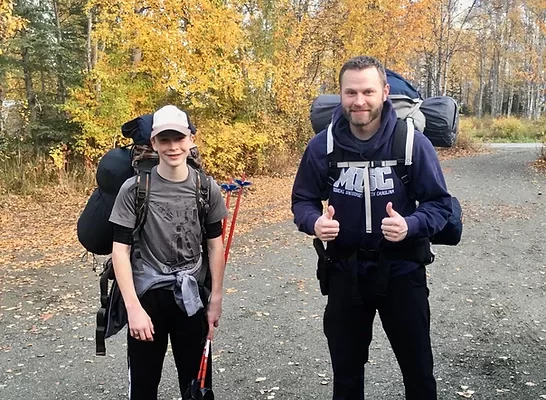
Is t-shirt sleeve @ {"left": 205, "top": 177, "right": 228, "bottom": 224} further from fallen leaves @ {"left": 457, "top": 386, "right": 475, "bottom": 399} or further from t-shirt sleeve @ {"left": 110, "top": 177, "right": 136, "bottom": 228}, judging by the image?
→ fallen leaves @ {"left": 457, "top": 386, "right": 475, "bottom": 399}

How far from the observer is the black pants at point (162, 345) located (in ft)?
8.23

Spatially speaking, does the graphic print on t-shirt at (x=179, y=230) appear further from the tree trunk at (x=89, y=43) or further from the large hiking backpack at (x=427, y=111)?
the tree trunk at (x=89, y=43)

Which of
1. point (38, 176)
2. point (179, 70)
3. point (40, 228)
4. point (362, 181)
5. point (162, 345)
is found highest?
point (179, 70)

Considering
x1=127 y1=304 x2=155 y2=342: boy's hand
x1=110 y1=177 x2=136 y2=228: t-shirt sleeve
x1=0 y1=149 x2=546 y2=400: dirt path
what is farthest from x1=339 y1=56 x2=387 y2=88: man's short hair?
x1=0 y1=149 x2=546 y2=400: dirt path

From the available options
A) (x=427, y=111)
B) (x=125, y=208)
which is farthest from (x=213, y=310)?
(x=427, y=111)

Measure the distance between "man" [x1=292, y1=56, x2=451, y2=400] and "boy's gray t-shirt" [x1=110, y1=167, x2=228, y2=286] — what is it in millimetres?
517

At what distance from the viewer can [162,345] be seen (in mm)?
2582

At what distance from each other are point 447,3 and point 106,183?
79.0 feet

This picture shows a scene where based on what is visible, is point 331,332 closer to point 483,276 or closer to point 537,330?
point 537,330

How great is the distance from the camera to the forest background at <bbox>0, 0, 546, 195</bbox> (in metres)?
11.1

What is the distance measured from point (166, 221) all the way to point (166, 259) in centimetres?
18

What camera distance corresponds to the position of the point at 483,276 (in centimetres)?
→ 630

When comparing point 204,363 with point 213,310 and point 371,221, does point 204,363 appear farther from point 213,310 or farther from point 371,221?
point 371,221

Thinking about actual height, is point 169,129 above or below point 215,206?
above
